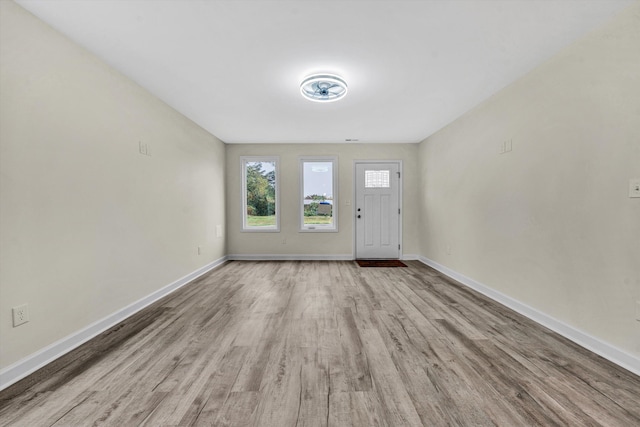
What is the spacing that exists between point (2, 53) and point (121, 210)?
4.41 feet

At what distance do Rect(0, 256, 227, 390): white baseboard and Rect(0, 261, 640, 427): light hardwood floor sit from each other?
8 cm

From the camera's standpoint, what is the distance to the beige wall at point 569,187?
5.76ft

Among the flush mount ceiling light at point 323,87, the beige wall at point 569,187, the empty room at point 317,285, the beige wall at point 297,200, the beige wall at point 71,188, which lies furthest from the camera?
the beige wall at point 297,200

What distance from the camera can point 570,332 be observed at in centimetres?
211

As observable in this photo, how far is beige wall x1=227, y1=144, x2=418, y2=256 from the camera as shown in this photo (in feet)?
17.5

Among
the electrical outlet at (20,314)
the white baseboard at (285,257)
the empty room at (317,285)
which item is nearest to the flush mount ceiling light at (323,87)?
the empty room at (317,285)

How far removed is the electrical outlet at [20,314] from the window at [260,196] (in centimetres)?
374

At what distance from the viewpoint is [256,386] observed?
156 centimetres

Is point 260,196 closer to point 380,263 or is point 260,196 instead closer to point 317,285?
point 317,285

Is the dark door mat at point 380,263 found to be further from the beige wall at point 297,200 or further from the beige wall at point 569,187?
the beige wall at point 569,187

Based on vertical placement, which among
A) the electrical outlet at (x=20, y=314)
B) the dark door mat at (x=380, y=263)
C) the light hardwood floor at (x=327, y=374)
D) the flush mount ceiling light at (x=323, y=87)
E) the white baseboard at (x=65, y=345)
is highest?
the flush mount ceiling light at (x=323, y=87)

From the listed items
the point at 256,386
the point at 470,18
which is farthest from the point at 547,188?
the point at 256,386

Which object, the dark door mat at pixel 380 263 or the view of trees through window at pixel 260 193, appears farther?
the view of trees through window at pixel 260 193

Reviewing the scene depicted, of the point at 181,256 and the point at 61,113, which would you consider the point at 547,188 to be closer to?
the point at 61,113
